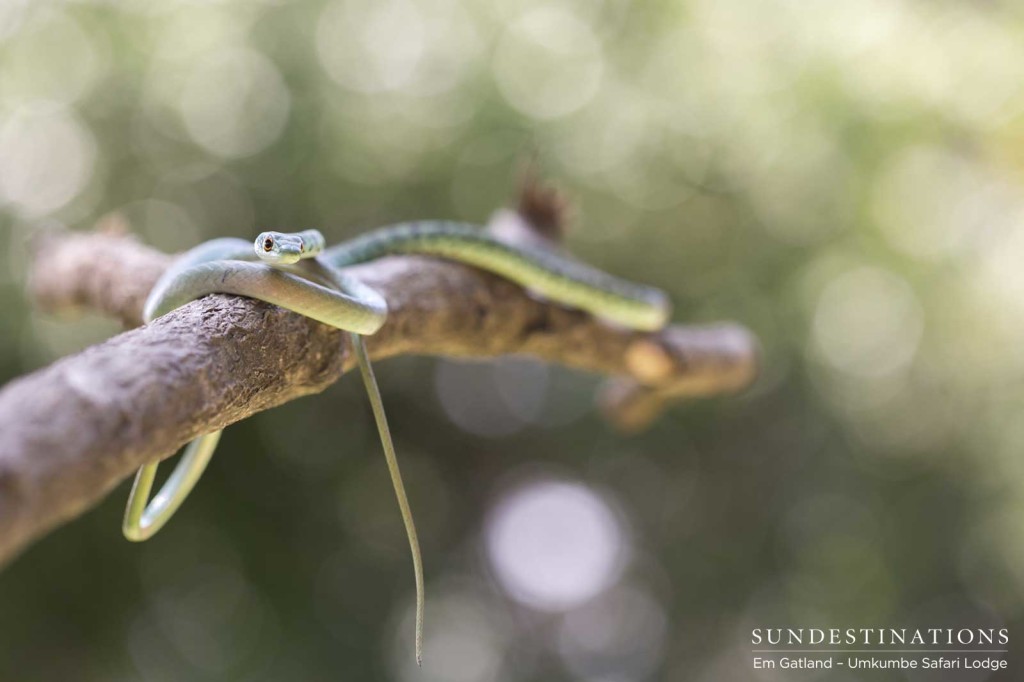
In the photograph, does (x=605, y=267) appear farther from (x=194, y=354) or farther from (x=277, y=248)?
(x=194, y=354)

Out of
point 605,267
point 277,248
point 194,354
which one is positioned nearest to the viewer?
point 194,354

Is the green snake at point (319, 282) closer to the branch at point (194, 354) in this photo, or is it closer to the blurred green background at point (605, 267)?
the branch at point (194, 354)

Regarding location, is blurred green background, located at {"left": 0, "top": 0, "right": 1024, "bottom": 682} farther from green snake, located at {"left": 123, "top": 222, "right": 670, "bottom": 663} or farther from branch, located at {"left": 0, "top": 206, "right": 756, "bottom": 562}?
green snake, located at {"left": 123, "top": 222, "right": 670, "bottom": 663}

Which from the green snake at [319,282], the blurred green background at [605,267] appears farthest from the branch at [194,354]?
the blurred green background at [605,267]

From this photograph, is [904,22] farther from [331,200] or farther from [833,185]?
[331,200]

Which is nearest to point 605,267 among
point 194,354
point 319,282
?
point 319,282

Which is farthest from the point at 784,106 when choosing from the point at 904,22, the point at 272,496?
the point at 272,496

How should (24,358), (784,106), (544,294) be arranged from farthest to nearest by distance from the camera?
(784,106) < (24,358) < (544,294)

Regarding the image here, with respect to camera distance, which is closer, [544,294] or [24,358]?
[544,294]
